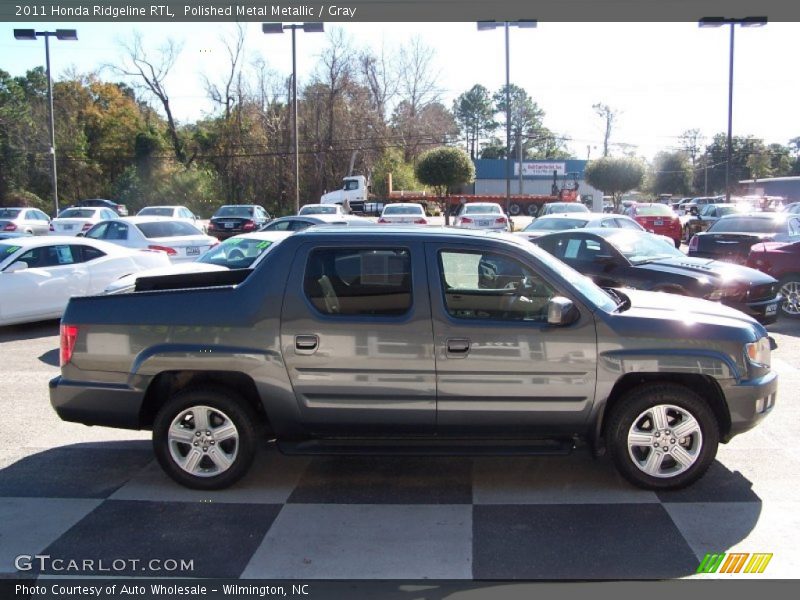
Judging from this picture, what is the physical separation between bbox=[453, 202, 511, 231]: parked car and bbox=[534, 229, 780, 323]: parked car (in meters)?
12.2

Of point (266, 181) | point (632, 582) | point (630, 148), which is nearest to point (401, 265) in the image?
point (632, 582)

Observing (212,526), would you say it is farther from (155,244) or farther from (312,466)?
(155,244)

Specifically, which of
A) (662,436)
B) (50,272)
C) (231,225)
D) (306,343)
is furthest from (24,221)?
(662,436)

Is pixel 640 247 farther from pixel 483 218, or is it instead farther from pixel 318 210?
pixel 318 210

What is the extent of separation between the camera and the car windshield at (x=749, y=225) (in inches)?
640

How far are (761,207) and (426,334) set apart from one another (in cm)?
3030

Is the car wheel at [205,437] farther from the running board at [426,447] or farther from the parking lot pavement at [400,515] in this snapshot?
the running board at [426,447]

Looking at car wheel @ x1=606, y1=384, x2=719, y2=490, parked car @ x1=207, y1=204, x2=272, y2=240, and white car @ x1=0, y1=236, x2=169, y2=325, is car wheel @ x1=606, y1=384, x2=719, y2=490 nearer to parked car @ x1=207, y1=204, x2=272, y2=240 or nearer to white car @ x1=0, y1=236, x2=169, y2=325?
white car @ x1=0, y1=236, x2=169, y2=325

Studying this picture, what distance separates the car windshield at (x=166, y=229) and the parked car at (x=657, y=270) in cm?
888

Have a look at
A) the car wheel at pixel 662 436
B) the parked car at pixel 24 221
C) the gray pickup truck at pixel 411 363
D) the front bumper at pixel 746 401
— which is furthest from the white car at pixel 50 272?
the parked car at pixel 24 221

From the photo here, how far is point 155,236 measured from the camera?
16.4 metres

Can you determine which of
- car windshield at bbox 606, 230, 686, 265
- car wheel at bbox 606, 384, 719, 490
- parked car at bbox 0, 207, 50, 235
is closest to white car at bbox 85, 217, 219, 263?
car windshield at bbox 606, 230, 686, 265

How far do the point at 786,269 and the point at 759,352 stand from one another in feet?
27.2

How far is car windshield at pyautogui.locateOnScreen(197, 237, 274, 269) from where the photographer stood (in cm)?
1210
